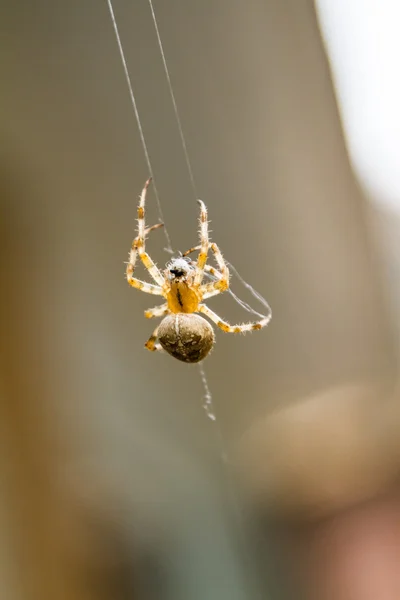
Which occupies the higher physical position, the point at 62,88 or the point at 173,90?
the point at 62,88

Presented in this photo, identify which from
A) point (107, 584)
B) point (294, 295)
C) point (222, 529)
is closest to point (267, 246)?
point (294, 295)

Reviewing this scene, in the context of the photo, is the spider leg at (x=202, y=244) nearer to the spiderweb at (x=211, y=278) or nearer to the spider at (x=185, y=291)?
the spider at (x=185, y=291)

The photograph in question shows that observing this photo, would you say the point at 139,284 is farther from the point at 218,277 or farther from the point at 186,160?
the point at 186,160

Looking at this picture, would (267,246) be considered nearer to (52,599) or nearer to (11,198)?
(11,198)

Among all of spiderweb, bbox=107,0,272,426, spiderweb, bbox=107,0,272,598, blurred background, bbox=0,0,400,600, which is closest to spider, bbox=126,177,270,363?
spiderweb, bbox=107,0,272,598

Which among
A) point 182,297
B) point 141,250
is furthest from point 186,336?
point 141,250

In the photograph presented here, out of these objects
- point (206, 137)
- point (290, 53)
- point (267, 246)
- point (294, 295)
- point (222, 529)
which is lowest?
point (222, 529)
